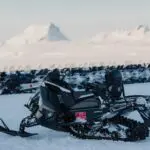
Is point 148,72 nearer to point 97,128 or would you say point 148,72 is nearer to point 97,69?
point 97,69

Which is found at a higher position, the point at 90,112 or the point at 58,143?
the point at 90,112

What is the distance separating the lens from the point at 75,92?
29.2ft

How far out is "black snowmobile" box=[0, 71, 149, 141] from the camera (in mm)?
8102

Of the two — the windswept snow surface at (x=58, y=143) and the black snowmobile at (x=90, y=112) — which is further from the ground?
the black snowmobile at (x=90, y=112)

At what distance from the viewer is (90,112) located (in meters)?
8.56

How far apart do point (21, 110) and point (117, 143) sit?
6176mm

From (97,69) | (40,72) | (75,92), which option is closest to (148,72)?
(97,69)

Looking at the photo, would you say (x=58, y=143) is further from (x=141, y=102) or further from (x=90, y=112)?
(x=141, y=102)

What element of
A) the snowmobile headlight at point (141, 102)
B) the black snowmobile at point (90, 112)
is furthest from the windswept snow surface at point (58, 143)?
the snowmobile headlight at point (141, 102)

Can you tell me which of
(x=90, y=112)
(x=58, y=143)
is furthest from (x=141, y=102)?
(x=58, y=143)

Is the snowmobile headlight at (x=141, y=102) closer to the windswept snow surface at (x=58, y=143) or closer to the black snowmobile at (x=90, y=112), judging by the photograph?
the black snowmobile at (x=90, y=112)

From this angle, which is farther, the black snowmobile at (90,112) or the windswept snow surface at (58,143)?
the black snowmobile at (90,112)

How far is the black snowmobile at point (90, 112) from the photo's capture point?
8.10 m

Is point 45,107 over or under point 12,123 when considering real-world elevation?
over
